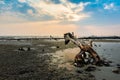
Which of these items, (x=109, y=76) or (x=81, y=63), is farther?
(x=81, y=63)

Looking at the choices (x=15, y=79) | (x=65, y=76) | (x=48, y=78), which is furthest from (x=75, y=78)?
(x=15, y=79)

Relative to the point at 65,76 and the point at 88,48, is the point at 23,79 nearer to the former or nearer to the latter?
the point at 65,76

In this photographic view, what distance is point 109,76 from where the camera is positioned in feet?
74.5

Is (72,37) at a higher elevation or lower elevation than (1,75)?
higher

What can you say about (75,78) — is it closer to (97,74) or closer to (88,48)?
(97,74)

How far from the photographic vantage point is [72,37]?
35.1 m

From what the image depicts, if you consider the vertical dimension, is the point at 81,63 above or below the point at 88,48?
below

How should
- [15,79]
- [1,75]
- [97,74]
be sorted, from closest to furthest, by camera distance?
[15,79] → [1,75] → [97,74]

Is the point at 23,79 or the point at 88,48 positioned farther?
the point at 88,48

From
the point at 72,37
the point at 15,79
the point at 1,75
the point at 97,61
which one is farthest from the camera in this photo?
the point at 72,37

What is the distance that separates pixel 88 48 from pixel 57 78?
1190 cm

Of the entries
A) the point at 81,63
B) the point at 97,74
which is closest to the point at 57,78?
the point at 97,74

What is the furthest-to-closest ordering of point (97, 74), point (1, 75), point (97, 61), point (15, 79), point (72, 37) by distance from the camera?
point (72, 37)
point (97, 61)
point (97, 74)
point (1, 75)
point (15, 79)

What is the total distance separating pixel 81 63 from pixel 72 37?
558 centimetres
